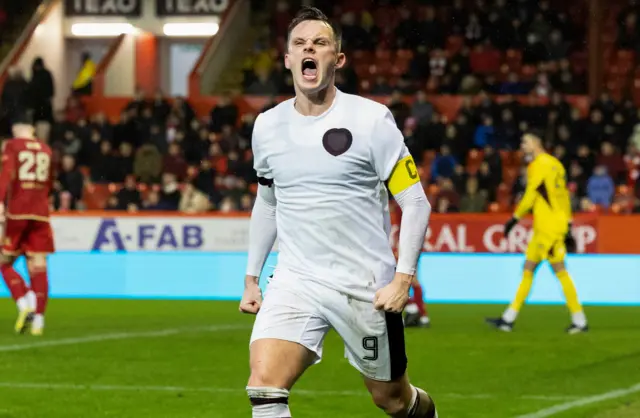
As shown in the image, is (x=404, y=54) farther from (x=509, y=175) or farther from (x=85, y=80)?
(x=85, y=80)

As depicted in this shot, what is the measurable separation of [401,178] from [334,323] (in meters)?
0.67

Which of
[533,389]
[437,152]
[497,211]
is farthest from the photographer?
[437,152]

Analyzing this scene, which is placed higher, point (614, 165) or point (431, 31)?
point (431, 31)

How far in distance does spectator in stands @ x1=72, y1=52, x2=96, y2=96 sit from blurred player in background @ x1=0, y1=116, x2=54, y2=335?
16726 mm

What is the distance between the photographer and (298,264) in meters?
5.98

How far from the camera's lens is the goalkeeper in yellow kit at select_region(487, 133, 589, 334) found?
1380 cm

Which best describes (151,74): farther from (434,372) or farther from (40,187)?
(434,372)

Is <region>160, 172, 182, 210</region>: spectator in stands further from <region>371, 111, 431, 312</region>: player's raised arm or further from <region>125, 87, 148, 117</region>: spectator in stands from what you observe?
<region>371, 111, 431, 312</region>: player's raised arm

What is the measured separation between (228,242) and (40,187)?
7.38m

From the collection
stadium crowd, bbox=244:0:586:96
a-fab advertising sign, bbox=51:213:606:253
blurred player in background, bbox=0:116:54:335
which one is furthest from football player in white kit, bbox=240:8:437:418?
stadium crowd, bbox=244:0:586:96

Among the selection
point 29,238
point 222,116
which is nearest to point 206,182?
point 222,116

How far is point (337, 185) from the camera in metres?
5.88

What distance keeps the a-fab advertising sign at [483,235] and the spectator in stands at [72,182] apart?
6581 millimetres

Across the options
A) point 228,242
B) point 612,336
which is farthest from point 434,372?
point 228,242
